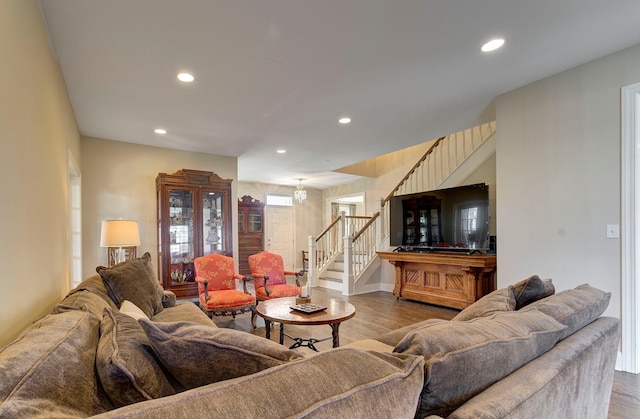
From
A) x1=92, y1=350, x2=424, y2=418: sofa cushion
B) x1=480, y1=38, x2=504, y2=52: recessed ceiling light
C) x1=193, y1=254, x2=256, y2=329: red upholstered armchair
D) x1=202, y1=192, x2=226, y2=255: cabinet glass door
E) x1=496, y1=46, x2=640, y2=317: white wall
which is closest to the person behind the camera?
x1=92, y1=350, x2=424, y2=418: sofa cushion

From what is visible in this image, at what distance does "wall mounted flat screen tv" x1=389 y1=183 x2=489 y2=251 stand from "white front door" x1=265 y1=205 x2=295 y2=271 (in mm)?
4007

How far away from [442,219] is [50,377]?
4.76 metres

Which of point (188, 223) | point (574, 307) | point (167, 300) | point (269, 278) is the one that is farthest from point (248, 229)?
point (574, 307)

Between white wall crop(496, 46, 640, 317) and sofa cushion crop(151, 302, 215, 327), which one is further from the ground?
white wall crop(496, 46, 640, 317)

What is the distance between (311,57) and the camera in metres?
2.45

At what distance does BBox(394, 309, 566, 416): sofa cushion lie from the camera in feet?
2.60

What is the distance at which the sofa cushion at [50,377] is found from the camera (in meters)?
0.62

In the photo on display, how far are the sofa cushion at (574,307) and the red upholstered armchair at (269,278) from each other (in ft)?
9.85

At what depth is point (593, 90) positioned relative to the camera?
2625 mm

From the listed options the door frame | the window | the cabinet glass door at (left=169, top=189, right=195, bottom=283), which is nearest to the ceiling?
the door frame

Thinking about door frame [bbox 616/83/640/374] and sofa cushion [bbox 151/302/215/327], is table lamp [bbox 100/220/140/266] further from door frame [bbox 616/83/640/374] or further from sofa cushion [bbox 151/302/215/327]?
door frame [bbox 616/83/640/374]

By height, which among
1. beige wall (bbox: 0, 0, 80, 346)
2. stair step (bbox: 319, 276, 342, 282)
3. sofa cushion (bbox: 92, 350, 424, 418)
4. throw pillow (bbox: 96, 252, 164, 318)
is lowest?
stair step (bbox: 319, 276, 342, 282)

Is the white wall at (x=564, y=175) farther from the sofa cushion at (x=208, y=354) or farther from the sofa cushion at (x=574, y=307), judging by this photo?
the sofa cushion at (x=208, y=354)

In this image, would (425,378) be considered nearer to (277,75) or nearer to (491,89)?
(277,75)
